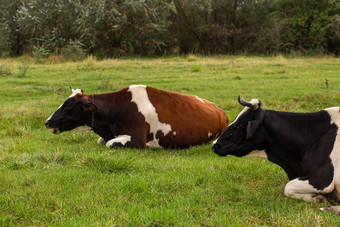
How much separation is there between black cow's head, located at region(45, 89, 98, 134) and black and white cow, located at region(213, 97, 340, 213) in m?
3.00

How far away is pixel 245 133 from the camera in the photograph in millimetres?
5051

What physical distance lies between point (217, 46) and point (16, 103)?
3232 centimetres

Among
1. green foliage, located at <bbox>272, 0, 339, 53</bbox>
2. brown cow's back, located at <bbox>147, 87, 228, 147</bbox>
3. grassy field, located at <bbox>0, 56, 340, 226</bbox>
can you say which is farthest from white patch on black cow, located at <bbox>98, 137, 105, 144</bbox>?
green foliage, located at <bbox>272, 0, 339, 53</bbox>

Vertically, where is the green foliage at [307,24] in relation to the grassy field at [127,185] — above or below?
above

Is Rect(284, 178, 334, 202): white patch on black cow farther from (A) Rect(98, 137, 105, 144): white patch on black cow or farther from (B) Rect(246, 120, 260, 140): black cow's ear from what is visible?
(A) Rect(98, 137, 105, 144): white patch on black cow

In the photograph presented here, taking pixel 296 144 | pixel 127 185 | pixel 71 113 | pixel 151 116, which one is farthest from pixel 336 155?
pixel 71 113

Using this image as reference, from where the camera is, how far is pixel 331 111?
486cm

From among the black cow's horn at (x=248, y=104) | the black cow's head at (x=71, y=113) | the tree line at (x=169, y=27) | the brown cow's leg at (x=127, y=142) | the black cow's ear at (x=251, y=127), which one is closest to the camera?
the black cow's ear at (x=251, y=127)

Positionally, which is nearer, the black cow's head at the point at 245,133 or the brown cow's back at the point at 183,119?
the black cow's head at the point at 245,133

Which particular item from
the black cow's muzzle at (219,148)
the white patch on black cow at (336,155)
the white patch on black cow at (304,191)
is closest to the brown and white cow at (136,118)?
the black cow's muzzle at (219,148)

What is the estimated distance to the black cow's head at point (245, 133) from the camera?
4891mm

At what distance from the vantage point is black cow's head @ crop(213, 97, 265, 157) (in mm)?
4891

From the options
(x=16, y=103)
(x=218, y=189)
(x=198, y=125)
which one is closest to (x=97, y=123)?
(x=198, y=125)

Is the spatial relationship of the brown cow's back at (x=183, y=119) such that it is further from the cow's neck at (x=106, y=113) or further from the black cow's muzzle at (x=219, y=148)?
the black cow's muzzle at (x=219, y=148)
